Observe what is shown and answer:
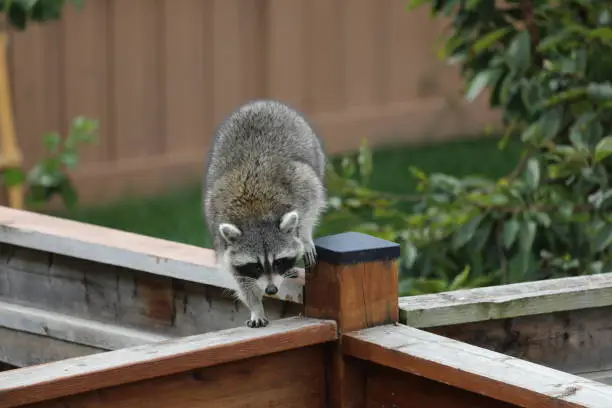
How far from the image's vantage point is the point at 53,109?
7.26m

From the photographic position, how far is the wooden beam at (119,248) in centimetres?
318

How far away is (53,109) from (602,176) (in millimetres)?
3759

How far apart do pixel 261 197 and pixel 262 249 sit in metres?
0.18

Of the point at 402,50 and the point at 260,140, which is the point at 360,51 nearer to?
the point at 402,50

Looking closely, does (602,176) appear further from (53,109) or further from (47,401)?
(53,109)

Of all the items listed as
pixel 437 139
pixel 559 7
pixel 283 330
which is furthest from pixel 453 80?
pixel 283 330

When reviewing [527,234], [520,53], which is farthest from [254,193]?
[520,53]

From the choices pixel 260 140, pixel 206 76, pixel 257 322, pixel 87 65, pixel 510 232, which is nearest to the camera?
pixel 257 322

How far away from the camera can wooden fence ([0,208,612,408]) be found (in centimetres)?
249

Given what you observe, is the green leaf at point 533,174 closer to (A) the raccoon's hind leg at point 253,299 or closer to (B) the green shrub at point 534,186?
(B) the green shrub at point 534,186

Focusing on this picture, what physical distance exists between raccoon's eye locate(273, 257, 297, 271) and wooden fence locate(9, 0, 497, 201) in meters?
4.12

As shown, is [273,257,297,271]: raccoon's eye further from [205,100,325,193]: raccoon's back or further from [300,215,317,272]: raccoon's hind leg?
[205,100,325,193]: raccoon's back

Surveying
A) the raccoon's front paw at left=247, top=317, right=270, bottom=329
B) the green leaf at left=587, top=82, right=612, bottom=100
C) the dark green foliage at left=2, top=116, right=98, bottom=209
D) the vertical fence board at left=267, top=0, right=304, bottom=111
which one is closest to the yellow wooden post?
the dark green foliage at left=2, top=116, right=98, bottom=209

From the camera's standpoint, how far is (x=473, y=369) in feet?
8.36
